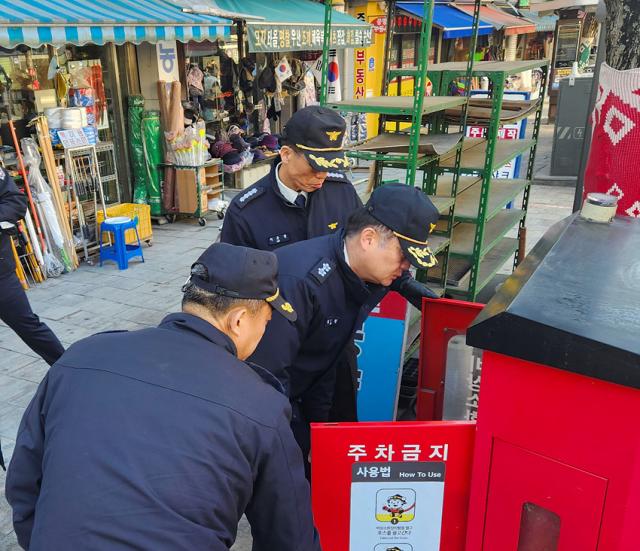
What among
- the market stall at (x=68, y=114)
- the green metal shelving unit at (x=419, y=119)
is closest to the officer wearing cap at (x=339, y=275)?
the green metal shelving unit at (x=419, y=119)

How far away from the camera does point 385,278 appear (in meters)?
2.44

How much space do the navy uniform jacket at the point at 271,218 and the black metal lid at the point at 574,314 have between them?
1361 mm

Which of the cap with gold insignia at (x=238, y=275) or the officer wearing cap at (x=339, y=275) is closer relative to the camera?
the cap with gold insignia at (x=238, y=275)

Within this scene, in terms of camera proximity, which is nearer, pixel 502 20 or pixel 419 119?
pixel 419 119

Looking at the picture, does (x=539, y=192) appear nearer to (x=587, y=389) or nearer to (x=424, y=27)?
(x=424, y=27)

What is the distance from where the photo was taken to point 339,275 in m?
2.49

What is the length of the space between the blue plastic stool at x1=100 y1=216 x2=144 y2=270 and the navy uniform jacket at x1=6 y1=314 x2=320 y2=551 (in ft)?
17.9

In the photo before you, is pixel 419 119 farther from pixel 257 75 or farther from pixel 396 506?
pixel 257 75

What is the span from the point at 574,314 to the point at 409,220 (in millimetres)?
799

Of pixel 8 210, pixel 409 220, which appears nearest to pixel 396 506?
pixel 409 220

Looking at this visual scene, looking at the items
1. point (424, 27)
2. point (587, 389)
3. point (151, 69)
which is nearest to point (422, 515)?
point (587, 389)

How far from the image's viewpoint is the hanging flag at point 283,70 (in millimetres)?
10352

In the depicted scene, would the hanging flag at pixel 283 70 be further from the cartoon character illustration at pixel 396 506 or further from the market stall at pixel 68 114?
the cartoon character illustration at pixel 396 506

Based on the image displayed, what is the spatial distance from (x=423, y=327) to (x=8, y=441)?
8.85ft
